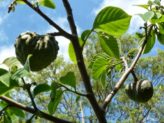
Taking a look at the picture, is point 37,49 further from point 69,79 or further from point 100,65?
point 100,65

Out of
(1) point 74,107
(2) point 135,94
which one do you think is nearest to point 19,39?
(2) point 135,94

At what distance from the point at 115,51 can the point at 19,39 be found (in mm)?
266

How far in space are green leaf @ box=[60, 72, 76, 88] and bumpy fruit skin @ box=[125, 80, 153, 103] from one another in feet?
0.90

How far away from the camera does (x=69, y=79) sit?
1038 mm

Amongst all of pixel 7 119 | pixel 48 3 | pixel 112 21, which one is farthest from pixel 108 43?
pixel 7 119

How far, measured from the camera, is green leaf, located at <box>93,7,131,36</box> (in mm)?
1052

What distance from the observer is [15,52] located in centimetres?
94

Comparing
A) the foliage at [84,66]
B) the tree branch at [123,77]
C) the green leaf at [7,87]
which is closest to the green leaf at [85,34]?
the foliage at [84,66]

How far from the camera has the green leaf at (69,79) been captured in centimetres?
103

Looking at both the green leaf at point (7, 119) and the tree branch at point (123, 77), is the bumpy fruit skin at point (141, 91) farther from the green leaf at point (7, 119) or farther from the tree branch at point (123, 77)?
the green leaf at point (7, 119)

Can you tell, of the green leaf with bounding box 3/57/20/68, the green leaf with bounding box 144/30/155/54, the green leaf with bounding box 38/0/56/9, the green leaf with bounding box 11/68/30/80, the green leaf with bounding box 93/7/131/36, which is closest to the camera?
the green leaf with bounding box 11/68/30/80

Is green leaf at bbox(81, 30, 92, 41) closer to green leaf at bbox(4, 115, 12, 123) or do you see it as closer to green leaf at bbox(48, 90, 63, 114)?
green leaf at bbox(48, 90, 63, 114)

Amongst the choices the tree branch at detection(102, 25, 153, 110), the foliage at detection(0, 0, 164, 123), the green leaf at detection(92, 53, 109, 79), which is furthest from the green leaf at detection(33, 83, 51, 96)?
the green leaf at detection(92, 53, 109, 79)

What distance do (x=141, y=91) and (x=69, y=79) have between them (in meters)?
0.30
